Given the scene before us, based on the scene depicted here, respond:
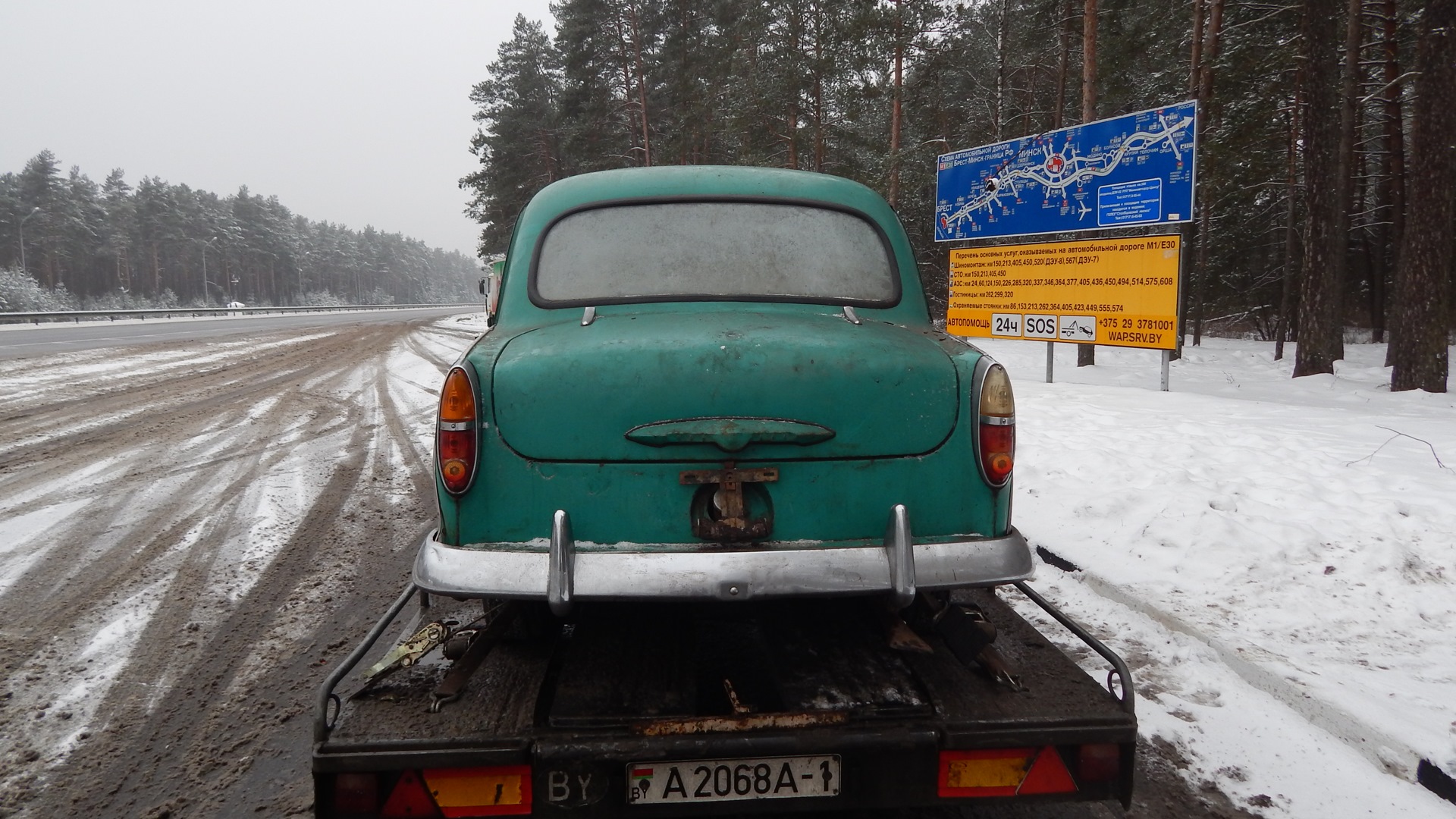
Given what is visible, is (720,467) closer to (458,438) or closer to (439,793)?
Result: (458,438)

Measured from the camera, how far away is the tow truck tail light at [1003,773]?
84.1 inches

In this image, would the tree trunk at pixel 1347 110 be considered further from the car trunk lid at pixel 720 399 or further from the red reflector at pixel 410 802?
the red reflector at pixel 410 802

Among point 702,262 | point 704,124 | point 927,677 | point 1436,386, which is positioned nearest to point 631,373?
point 702,262

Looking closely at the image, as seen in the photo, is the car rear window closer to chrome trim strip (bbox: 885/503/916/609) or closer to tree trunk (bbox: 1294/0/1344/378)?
chrome trim strip (bbox: 885/503/916/609)

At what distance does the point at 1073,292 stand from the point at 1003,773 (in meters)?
10.5

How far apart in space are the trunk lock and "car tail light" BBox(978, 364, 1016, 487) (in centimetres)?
68

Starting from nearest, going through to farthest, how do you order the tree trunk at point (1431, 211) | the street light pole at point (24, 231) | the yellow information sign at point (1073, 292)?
the tree trunk at point (1431, 211), the yellow information sign at point (1073, 292), the street light pole at point (24, 231)

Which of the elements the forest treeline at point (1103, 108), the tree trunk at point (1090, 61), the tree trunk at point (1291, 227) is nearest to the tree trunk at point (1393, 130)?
the forest treeline at point (1103, 108)

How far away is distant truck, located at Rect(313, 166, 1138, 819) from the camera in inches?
81.1

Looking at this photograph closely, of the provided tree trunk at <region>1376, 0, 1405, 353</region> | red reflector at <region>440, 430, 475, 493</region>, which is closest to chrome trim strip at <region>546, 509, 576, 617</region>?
red reflector at <region>440, 430, 475, 493</region>

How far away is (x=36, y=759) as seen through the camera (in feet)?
9.48

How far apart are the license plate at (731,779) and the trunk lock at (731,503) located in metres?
0.62

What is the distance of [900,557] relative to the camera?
232 centimetres

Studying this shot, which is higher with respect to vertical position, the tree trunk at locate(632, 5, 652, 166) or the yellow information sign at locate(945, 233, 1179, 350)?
the tree trunk at locate(632, 5, 652, 166)
